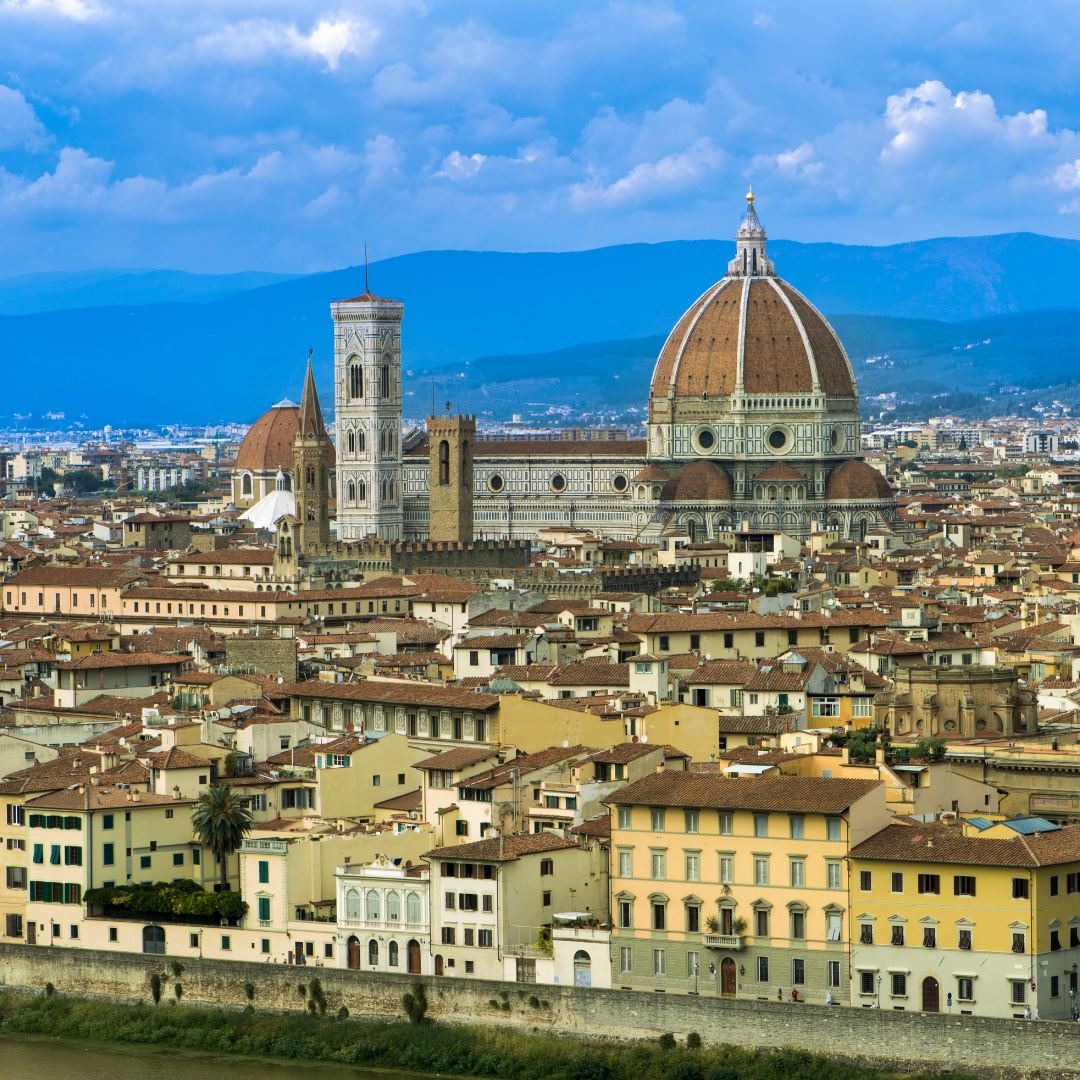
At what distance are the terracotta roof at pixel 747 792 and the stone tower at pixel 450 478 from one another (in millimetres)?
82498

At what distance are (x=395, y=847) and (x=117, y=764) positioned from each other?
→ 20.9 feet

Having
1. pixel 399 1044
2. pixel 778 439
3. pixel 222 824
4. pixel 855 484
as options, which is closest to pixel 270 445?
pixel 778 439

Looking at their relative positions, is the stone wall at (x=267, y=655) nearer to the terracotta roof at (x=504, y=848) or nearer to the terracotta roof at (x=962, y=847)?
Answer: the terracotta roof at (x=504, y=848)

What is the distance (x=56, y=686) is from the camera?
179 ft

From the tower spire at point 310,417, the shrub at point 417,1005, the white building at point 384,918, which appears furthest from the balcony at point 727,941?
the tower spire at point 310,417

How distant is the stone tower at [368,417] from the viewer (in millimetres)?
126938

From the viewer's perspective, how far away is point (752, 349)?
12688 centimetres

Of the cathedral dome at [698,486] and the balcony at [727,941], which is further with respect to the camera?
the cathedral dome at [698,486]

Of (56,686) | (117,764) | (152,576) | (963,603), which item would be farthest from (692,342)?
(117,764)

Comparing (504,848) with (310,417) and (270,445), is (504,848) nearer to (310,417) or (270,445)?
(310,417)

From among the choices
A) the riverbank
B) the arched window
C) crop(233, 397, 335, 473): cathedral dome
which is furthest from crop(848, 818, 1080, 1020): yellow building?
crop(233, 397, 335, 473): cathedral dome

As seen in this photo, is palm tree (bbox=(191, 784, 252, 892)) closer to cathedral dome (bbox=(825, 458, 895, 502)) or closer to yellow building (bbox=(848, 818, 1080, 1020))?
yellow building (bbox=(848, 818, 1080, 1020))

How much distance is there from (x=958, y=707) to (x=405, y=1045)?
12595mm

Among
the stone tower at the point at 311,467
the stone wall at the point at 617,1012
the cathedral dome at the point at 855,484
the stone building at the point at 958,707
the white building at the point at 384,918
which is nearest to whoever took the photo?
the stone wall at the point at 617,1012
